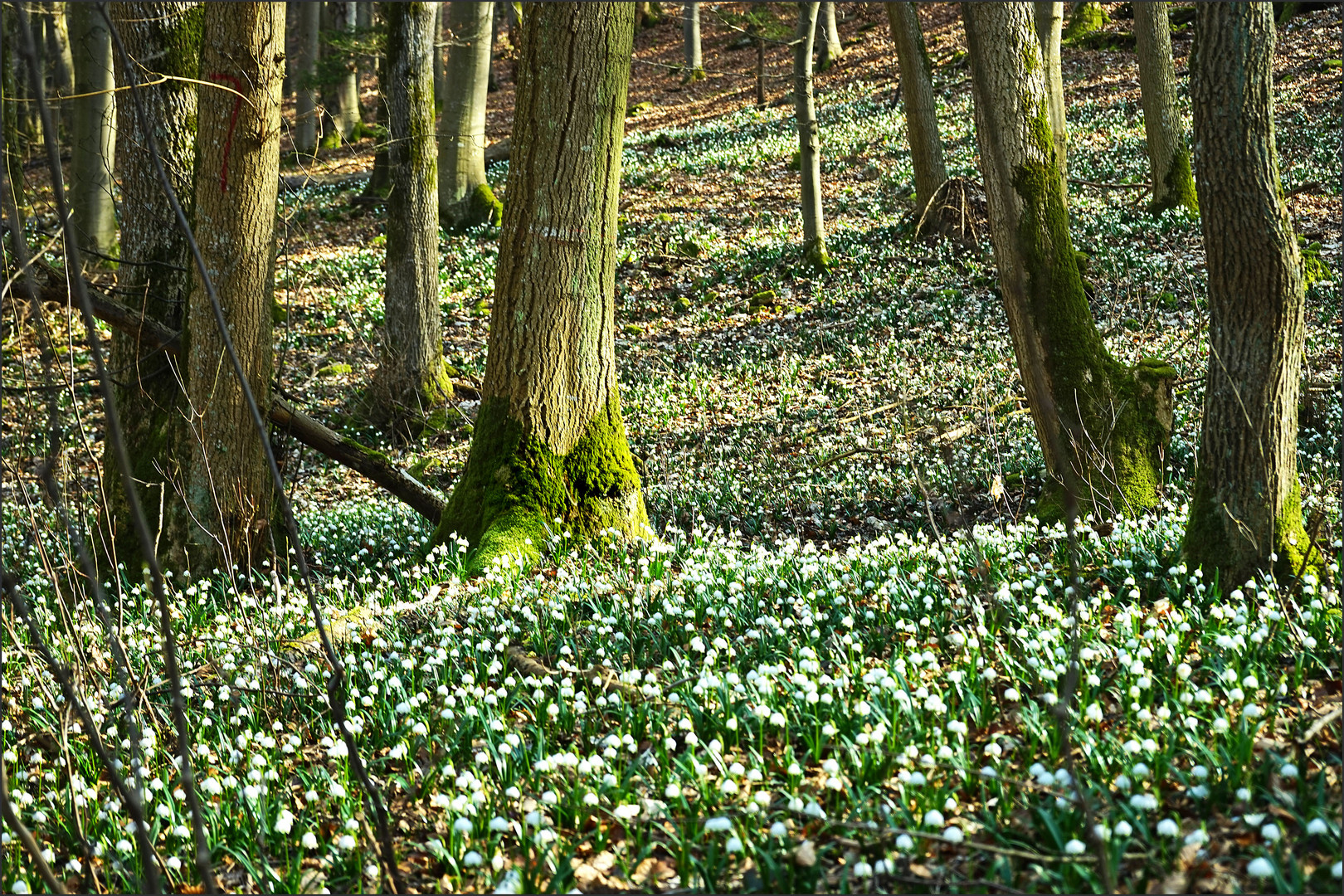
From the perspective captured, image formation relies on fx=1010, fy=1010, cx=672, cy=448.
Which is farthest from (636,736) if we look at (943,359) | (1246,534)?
(943,359)

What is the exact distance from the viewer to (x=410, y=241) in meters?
12.9

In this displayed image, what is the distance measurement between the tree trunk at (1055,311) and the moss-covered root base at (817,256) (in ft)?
31.0

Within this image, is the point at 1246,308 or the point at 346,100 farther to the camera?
the point at 346,100

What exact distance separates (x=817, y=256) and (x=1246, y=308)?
12.6 meters

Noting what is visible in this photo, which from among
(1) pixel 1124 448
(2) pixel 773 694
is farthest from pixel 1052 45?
(2) pixel 773 694

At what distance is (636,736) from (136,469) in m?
5.62

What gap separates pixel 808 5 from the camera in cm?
1559

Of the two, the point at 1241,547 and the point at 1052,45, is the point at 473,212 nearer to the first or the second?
the point at 1052,45

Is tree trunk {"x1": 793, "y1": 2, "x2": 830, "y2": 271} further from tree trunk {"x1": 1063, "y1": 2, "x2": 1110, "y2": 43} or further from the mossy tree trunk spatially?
Answer: tree trunk {"x1": 1063, "y1": 2, "x2": 1110, "y2": 43}

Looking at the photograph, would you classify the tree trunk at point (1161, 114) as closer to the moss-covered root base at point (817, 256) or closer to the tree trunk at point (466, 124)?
the moss-covered root base at point (817, 256)

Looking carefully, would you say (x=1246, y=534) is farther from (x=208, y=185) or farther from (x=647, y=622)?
(x=208, y=185)

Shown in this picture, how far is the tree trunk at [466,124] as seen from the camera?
1862cm

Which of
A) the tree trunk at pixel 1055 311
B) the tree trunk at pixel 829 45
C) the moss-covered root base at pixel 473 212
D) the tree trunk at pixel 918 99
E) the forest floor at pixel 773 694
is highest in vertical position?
the tree trunk at pixel 829 45

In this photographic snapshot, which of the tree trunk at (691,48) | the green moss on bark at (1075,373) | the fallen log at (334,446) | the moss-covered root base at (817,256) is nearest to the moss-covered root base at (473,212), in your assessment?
the moss-covered root base at (817,256)
